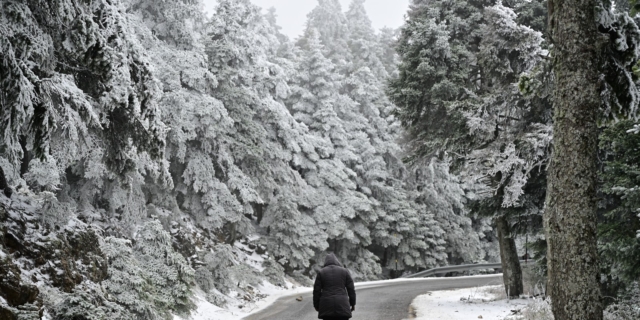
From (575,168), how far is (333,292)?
3.50m

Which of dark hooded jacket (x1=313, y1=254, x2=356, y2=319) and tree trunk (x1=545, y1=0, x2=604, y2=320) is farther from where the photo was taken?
dark hooded jacket (x1=313, y1=254, x2=356, y2=319)

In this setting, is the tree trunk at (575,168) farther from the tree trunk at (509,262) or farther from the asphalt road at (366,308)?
the tree trunk at (509,262)

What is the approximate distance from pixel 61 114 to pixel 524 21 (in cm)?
1352

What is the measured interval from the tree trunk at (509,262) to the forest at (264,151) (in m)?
0.06

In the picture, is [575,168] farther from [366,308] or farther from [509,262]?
[509,262]

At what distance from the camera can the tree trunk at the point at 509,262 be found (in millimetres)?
14289

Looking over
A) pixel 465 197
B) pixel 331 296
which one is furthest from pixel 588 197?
pixel 465 197

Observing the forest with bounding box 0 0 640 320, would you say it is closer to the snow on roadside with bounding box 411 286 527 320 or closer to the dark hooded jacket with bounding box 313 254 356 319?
the snow on roadside with bounding box 411 286 527 320

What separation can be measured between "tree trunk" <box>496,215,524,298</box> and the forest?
6cm

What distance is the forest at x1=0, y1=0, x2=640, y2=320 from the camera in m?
6.56

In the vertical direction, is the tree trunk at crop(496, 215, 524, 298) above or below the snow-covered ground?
above

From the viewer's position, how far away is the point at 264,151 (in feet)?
79.0

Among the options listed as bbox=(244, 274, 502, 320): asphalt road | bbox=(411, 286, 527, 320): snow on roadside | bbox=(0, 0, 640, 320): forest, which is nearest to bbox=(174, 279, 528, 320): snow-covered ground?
bbox=(411, 286, 527, 320): snow on roadside

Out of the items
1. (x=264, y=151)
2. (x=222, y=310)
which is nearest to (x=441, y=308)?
(x=222, y=310)
